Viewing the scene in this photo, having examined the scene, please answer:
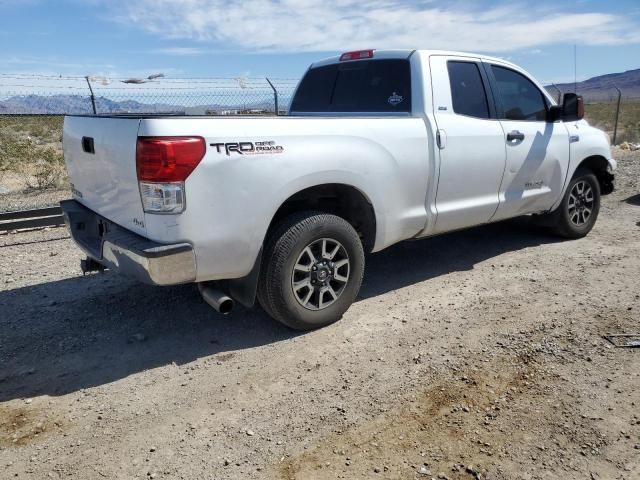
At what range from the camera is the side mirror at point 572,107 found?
5.53 metres

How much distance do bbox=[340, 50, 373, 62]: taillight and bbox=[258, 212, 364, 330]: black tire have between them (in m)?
1.82

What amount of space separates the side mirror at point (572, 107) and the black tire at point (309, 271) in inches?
115

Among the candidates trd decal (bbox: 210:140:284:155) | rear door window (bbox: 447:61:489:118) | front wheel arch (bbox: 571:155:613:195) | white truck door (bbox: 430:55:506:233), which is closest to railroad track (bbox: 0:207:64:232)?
trd decal (bbox: 210:140:284:155)

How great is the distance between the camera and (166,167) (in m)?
3.10

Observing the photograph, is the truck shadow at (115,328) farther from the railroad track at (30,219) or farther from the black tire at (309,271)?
the railroad track at (30,219)

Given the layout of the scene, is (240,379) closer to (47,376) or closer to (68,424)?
(68,424)

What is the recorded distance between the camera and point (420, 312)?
439 centimetres

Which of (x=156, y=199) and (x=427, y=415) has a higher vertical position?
(x=156, y=199)

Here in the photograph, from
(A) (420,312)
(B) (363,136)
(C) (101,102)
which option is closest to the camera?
(B) (363,136)

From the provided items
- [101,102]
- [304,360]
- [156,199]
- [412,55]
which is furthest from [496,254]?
[101,102]

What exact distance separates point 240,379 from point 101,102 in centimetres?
874

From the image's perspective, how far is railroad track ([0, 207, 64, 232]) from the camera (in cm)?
683

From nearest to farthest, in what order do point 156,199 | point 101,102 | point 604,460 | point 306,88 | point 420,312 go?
1. point 604,460
2. point 156,199
3. point 420,312
4. point 306,88
5. point 101,102

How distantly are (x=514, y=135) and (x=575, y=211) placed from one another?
1657 millimetres
